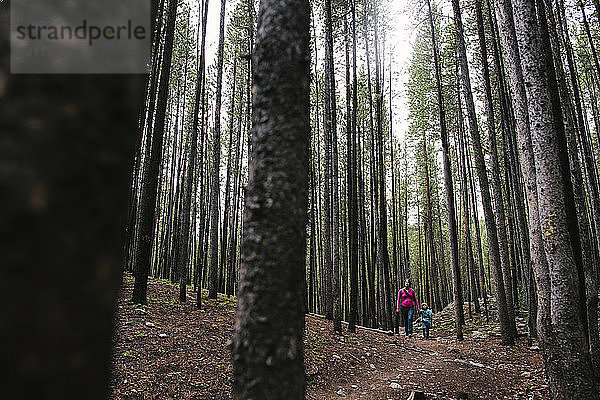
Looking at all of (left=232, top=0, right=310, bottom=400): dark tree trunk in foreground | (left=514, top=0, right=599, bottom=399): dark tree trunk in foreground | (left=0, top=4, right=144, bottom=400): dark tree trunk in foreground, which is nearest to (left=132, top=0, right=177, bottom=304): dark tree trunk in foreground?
(left=232, top=0, right=310, bottom=400): dark tree trunk in foreground

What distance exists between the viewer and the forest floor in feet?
14.4

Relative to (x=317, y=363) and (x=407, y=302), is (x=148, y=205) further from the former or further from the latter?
(x=407, y=302)

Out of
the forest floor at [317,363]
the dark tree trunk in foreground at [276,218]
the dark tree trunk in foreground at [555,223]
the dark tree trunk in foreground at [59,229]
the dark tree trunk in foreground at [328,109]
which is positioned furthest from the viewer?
the dark tree trunk in foreground at [328,109]

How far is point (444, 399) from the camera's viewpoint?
473 cm

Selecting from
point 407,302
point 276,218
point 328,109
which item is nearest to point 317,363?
point 276,218

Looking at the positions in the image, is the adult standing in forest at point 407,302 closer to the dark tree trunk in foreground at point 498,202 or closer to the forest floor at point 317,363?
the forest floor at point 317,363

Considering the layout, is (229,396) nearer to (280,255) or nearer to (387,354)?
(280,255)

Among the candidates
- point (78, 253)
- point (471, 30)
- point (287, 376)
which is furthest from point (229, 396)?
point (471, 30)

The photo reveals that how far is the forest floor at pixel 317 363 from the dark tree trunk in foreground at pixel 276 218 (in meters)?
2.63

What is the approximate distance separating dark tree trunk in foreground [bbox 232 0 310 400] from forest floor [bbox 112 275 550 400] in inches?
104

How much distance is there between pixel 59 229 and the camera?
46 centimetres

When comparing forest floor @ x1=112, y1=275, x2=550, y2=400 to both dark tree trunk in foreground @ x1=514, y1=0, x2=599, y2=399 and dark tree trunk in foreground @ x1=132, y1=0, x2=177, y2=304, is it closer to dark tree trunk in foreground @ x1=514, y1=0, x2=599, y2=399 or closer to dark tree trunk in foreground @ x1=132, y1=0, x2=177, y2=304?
dark tree trunk in foreground @ x1=132, y1=0, x2=177, y2=304

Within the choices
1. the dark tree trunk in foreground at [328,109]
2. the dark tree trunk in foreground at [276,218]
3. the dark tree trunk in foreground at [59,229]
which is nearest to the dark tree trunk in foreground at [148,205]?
the dark tree trunk in foreground at [328,109]

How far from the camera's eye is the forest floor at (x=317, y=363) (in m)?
4.38
